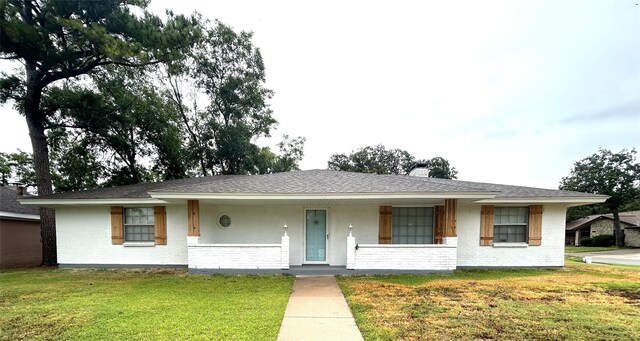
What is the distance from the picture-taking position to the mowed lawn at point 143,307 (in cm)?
369

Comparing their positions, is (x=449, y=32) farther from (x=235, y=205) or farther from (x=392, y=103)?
(x=235, y=205)

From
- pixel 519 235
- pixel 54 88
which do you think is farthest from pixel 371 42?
pixel 54 88

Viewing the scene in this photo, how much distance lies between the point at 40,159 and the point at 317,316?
12245mm

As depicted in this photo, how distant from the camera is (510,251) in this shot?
8539 millimetres

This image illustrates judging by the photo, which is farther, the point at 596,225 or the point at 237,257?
the point at 596,225

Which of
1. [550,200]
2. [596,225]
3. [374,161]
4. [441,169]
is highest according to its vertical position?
[374,161]

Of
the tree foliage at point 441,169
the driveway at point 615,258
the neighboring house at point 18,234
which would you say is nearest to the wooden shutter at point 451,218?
the driveway at point 615,258

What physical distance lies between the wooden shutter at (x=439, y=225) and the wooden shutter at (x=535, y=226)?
2943 mm

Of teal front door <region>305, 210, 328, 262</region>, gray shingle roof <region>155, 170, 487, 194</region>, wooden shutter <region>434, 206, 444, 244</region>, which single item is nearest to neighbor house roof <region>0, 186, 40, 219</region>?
gray shingle roof <region>155, 170, 487, 194</region>

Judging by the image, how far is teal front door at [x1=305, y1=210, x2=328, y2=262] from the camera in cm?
851

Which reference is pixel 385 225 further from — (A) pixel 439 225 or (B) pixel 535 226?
(B) pixel 535 226

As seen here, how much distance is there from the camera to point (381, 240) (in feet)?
27.8

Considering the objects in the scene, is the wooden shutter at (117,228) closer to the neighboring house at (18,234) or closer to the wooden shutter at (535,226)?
the neighboring house at (18,234)

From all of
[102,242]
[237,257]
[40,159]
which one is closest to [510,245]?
[237,257]
